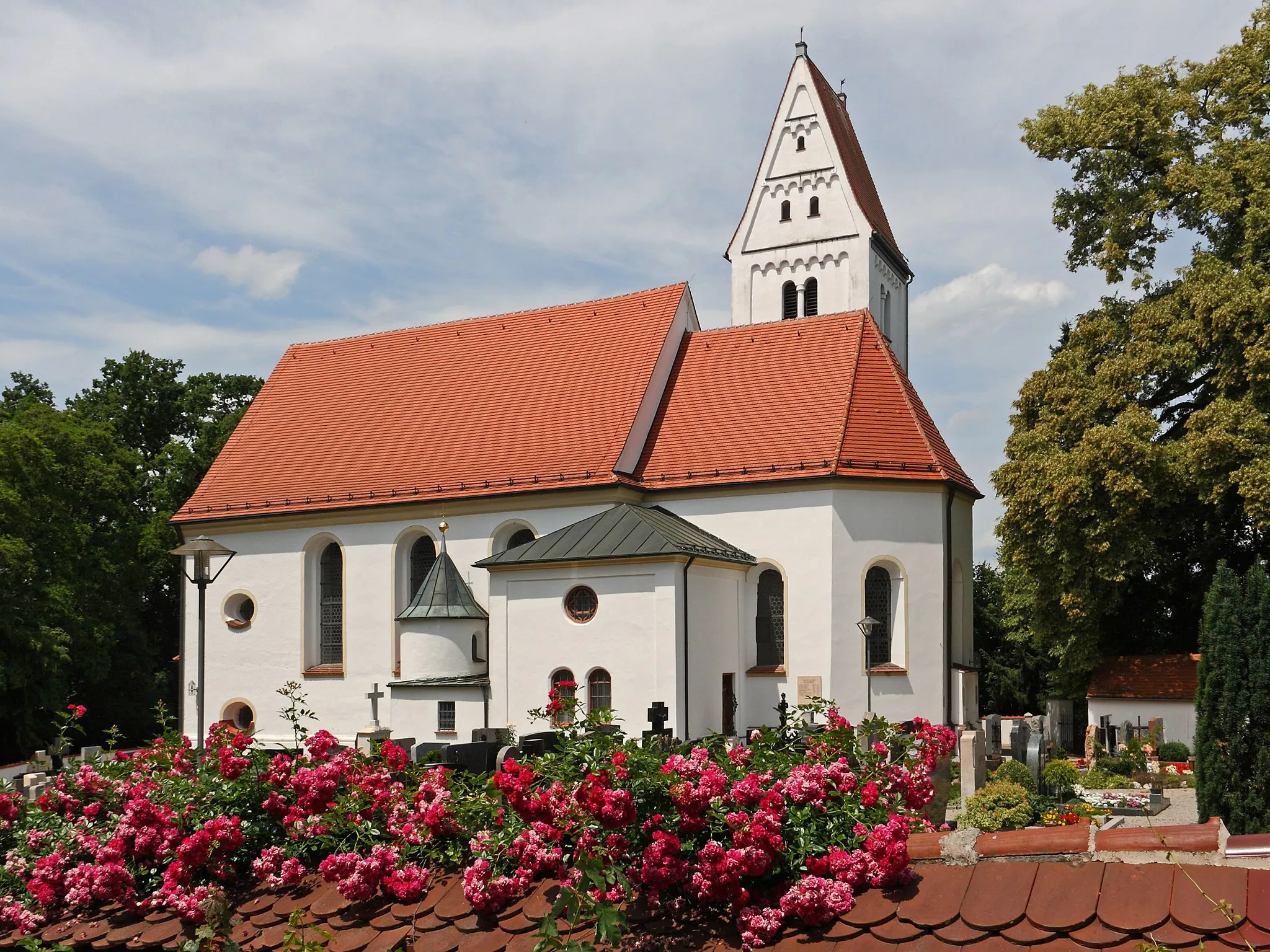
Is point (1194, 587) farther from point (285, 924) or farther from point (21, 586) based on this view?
point (21, 586)

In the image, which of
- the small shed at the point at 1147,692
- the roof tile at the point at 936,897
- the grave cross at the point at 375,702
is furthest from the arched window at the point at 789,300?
the roof tile at the point at 936,897

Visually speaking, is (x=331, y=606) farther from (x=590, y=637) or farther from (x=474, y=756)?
(x=474, y=756)

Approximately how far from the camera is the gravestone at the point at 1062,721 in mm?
27969

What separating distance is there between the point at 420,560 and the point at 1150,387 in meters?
17.2

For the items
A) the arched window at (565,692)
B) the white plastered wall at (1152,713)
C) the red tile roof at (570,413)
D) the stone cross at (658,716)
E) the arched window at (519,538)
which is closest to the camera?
the arched window at (565,692)

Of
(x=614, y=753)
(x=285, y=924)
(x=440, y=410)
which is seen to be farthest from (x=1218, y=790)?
(x=440, y=410)

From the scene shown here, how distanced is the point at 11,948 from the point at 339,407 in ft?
87.1

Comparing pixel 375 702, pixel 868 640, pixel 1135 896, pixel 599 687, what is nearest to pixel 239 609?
pixel 375 702

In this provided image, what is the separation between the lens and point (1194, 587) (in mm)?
28688

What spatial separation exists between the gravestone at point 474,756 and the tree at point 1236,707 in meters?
9.49

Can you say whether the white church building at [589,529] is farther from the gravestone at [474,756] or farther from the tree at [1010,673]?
the tree at [1010,673]

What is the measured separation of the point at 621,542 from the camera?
23.2 m

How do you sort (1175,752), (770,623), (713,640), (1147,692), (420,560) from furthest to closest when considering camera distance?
(420,560)
(1147,692)
(1175,752)
(770,623)
(713,640)

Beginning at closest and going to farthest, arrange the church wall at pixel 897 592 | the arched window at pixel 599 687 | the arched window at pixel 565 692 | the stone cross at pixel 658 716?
the arched window at pixel 565 692, the stone cross at pixel 658 716, the arched window at pixel 599 687, the church wall at pixel 897 592
